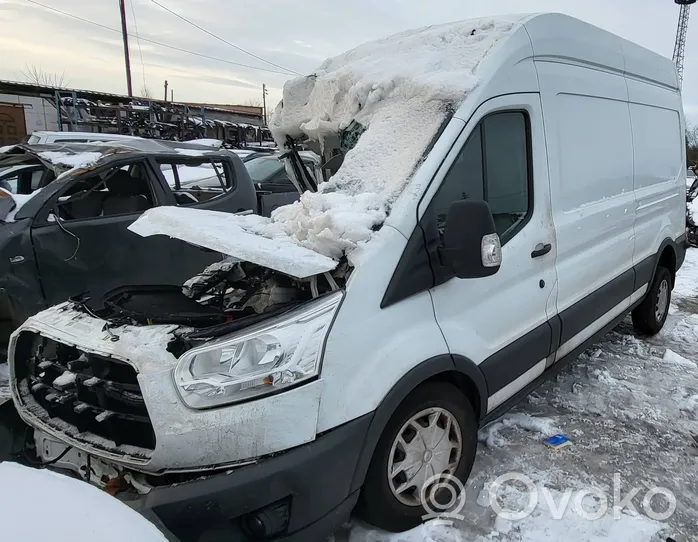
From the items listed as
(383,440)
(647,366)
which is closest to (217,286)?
(383,440)

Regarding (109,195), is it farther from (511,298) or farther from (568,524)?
(568,524)

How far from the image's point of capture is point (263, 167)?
9070mm

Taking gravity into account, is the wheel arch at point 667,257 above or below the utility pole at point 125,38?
below

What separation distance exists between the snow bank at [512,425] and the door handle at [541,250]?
3.85 ft

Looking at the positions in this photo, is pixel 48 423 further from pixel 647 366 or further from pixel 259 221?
pixel 647 366

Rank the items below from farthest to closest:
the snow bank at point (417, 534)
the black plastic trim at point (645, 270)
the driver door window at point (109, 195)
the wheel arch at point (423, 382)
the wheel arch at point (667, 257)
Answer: the driver door window at point (109, 195), the wheel arch at point (667, 257), the black plastic trim at point (645, 270), the snow bank at point (417, 534), the wheel arch at point (423, 382)

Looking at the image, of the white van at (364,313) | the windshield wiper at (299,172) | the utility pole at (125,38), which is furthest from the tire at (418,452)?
the utility pole at (125,38)

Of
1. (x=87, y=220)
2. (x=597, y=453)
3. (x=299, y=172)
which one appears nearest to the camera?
(x=597, y=453)

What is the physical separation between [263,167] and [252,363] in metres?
7.49

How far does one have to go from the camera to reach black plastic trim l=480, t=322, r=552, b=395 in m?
2.76

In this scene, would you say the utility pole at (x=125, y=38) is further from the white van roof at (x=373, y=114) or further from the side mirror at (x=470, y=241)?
the side mirror at (x=470, y=241)

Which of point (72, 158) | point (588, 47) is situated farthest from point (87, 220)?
point (588, 47)

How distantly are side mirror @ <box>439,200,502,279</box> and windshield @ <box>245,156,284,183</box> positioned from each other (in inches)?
258

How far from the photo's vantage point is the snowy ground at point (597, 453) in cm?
258
